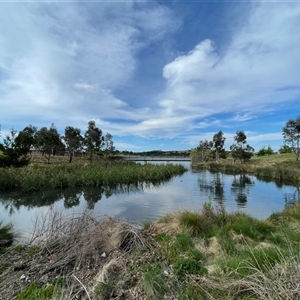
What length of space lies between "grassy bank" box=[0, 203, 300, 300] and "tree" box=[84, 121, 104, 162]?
1127 inches

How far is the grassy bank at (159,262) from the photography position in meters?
2.43

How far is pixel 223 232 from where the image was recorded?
14.6 feet

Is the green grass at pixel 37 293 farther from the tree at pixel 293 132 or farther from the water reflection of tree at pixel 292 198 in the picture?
the tree at pixel 293 132

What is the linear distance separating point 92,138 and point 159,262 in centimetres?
Result: 3042

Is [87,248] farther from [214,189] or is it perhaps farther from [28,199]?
[214,189]

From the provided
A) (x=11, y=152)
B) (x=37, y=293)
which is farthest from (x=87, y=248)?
(x=11, y=152)

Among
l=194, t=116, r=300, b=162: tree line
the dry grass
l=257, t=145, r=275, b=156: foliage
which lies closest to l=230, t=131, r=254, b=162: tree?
l=194, t=116, r=300, b=162: tree line

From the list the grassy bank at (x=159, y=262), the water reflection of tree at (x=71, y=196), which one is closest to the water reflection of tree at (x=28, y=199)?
the water reflection of tree at (x=71, y=196)

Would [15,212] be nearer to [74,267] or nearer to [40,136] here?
[74,267]

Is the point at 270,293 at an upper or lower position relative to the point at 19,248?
upper

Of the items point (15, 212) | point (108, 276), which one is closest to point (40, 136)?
point (15, 212)

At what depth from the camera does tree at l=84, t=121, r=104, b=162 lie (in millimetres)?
32500

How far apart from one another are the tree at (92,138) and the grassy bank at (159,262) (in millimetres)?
28637

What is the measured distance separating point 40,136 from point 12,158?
44.5 ft
